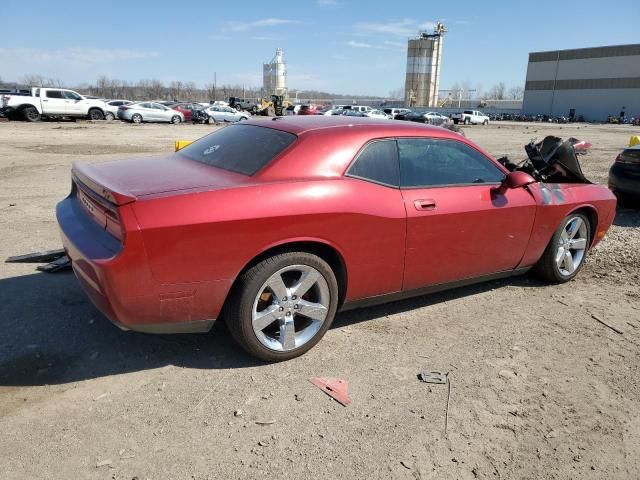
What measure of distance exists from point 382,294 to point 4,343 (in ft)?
8.50

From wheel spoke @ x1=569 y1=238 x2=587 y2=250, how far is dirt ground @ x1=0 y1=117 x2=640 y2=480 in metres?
0.65

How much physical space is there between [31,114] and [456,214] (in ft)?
98.9

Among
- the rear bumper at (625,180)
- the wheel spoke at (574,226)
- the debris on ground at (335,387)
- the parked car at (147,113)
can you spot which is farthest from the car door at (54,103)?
the debris on ground at (335,387)

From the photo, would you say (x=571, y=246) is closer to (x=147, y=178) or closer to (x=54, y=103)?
(x=147, y=178)

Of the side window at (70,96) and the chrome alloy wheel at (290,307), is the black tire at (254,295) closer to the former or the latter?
the chrome alloy wheel at (290,307)

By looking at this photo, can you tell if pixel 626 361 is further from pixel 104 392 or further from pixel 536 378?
pixel 104 392

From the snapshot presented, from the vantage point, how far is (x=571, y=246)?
486 cm

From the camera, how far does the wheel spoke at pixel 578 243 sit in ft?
15.9

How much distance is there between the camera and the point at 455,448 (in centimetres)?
254

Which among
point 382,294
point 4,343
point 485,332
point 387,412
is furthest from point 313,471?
point 4,343

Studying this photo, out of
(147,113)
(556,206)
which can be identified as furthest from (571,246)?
(147,113)

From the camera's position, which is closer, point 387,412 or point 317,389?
point 387,412

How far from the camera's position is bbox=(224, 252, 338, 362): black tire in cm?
296

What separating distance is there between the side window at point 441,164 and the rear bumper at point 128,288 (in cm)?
177
